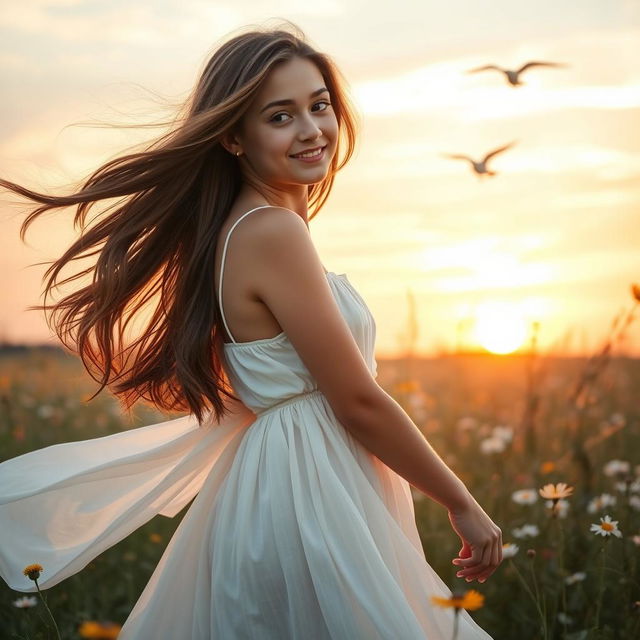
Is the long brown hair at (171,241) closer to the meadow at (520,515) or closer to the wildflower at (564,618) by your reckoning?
the meadow at (520,515)

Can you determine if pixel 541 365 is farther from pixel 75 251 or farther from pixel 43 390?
pixel 43 390

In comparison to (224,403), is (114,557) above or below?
below

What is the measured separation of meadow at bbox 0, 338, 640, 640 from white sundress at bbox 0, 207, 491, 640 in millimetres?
165

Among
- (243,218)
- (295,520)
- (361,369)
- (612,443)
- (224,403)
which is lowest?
(612,443)

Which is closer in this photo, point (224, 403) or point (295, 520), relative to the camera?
point (295, 520)

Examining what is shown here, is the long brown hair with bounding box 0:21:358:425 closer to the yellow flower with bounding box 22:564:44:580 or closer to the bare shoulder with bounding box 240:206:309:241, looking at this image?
the bare shoulder with bounding box 240:206:309:241

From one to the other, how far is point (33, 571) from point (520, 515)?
7.49 ft

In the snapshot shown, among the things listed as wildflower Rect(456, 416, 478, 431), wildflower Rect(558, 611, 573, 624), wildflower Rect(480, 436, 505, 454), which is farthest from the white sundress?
wildflower Rect(456, 416, 478, 431)

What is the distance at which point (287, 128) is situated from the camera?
82.1 inches

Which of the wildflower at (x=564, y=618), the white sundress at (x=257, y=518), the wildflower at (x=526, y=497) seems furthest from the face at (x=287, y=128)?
the wildflower at (x=526, y=497)

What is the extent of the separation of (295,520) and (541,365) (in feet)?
8.50

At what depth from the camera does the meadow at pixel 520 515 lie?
2625 mm

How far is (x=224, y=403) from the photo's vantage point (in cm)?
219

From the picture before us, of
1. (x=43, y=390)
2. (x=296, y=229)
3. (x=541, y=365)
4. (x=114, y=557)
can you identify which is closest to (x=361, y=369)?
(x=296, y=229)
